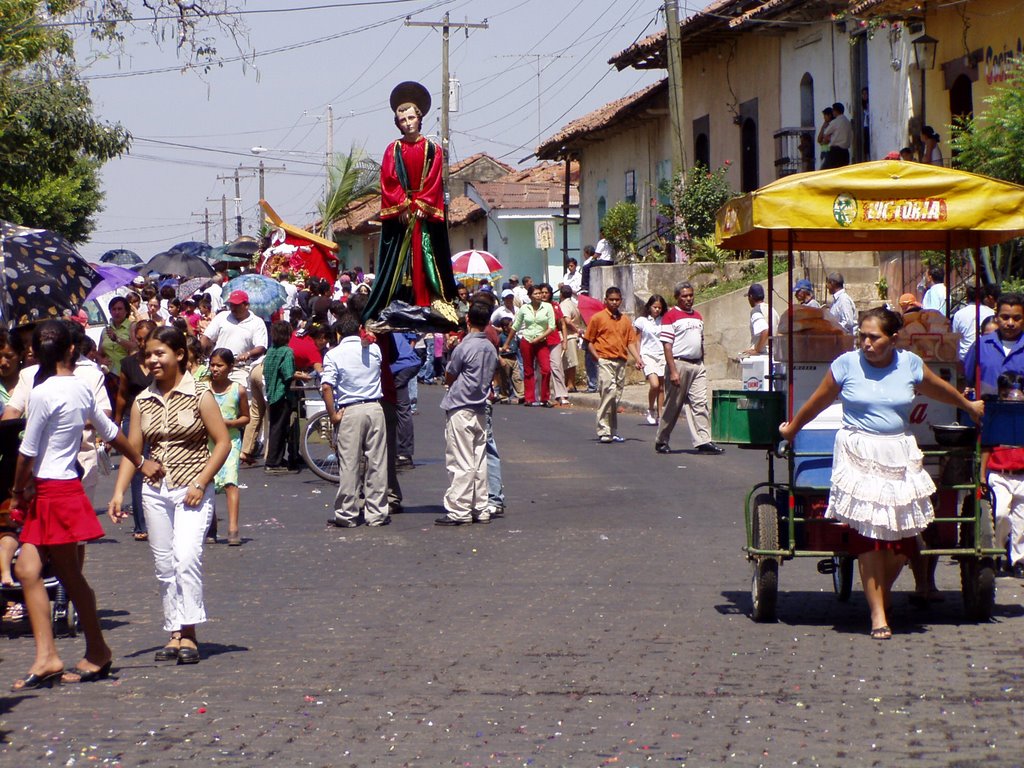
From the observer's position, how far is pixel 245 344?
58.3 feet

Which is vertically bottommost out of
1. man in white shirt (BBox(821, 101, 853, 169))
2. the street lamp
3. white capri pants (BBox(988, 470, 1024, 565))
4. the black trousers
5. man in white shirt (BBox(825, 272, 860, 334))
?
white capri pants (BBox(988, 470, 1024, 565))

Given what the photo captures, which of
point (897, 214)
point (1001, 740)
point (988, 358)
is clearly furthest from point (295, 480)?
point (1001, 740)

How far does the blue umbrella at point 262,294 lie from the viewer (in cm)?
2117

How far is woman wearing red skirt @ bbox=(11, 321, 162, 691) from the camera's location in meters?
7.38

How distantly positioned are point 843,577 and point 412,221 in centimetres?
575

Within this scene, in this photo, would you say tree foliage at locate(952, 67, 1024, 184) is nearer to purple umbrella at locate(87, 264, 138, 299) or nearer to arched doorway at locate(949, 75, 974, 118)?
arched doorway at locate(949, 75, 974, 118)

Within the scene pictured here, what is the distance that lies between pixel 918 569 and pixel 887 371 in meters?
1.44

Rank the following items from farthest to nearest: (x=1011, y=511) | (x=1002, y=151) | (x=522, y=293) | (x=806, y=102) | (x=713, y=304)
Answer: (x=522, y=293) → (x=806, y=102) → (x=713, y=304) → (x=1002, y=151) → (x=1011, y=511)

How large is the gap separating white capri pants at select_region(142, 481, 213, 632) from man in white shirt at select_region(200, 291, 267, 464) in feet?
31.9

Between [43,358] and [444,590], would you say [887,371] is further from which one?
[43,358]

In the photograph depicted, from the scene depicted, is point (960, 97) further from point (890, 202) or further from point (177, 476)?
point (177, 476)

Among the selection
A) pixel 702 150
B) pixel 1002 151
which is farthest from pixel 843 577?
pixel 702 150

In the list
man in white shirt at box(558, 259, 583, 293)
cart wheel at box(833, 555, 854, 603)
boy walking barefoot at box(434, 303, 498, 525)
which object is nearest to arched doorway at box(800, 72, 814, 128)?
man in white shirt at box(558, 259, 583, 293)

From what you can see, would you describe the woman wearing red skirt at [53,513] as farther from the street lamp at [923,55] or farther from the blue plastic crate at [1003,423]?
the street lamp at [923,55]
